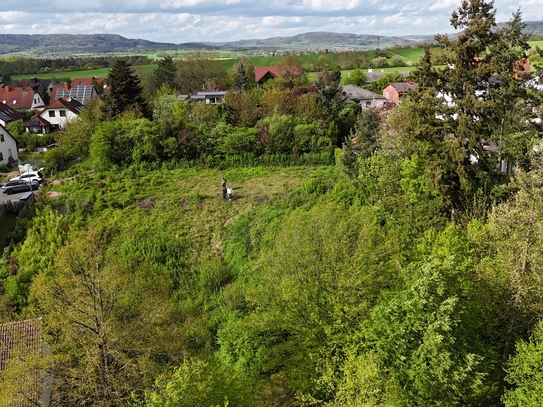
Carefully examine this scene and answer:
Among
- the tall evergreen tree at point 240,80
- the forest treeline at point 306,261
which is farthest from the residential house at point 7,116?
the tall evergreen tree at point 240,80

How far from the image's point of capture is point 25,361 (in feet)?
48.1

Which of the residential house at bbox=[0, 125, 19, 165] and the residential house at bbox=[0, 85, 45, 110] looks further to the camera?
the residential house at bbox=[0, 85, 45, 110]

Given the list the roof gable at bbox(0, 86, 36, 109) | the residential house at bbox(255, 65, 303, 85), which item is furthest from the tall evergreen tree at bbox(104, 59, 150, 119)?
the roof gable at bbox(0, 86, 36, 109)

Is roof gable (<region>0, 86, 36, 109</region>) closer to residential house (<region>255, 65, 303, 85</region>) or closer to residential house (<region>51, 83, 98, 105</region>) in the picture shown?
residential house (<region>51, 83, 98, 105</region>)

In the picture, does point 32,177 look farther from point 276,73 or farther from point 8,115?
point 276,73

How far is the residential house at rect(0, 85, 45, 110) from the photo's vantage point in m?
71.3

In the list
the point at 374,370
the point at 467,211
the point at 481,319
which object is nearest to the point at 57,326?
the point at 374,370

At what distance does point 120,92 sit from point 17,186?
14.7 metres

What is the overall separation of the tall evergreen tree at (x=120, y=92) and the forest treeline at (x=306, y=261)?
8281 mm

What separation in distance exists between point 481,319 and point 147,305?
41.8ft

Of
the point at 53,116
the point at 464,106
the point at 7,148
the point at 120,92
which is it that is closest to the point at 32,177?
the point at 7,148

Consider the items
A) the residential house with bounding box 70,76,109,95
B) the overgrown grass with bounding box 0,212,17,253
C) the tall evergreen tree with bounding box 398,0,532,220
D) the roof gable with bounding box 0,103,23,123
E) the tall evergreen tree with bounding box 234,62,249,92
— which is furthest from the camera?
the residential house with bounding box 70,76,109,95

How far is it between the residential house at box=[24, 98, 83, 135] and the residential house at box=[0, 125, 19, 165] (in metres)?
11.7

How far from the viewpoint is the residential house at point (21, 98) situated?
2808 inches
